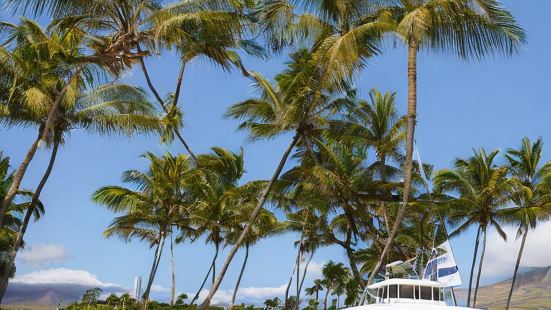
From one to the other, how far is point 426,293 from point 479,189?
19.9 meters

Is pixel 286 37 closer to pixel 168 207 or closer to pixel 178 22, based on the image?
pixel 178 22

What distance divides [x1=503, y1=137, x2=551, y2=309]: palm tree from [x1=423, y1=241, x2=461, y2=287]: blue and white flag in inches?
717

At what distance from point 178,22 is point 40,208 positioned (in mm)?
20553

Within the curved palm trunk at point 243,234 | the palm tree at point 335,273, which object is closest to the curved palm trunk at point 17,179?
the curved palm trunk at point 243,234

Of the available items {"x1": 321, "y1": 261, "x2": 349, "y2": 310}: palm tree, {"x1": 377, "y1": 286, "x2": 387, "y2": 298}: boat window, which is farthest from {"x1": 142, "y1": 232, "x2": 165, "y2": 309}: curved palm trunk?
{"x1": 321, "y1": 261, "x2": 349, "y2": 310}: palm tree

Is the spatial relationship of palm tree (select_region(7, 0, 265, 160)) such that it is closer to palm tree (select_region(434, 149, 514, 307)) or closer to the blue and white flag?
the blue and white flag

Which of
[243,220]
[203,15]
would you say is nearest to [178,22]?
[203,15]

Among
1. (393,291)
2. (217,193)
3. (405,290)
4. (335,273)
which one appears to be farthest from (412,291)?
(335,273)

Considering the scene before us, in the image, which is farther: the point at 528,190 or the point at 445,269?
the point at 528,190

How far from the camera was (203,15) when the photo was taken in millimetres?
19750

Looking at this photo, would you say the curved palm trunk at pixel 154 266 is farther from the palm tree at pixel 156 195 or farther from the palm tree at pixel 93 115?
the palm tree at pixel 93 115

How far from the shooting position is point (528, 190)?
115 feet

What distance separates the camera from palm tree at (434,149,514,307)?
34875 mm

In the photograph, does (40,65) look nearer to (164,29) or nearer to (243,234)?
(164,29)
